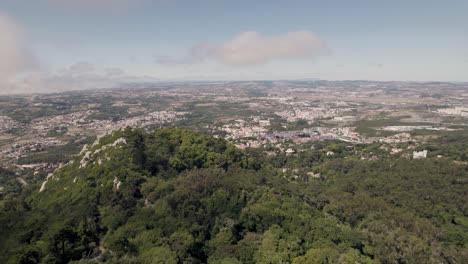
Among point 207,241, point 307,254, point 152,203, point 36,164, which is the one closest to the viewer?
point 307,254

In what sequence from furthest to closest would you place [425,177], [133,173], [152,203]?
1. [425,177]
2. [133,173]
3. [152,203]

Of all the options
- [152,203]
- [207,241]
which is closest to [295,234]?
[207,241]

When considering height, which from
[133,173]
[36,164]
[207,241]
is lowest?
[36,164]

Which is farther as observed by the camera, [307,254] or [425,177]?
[425,177]

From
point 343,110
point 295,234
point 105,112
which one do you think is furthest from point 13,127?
point 343,110

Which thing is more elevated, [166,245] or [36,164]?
[166,245]

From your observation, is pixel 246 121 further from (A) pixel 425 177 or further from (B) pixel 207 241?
(B) pixel 207 241

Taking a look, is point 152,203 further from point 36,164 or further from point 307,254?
point 36,164
